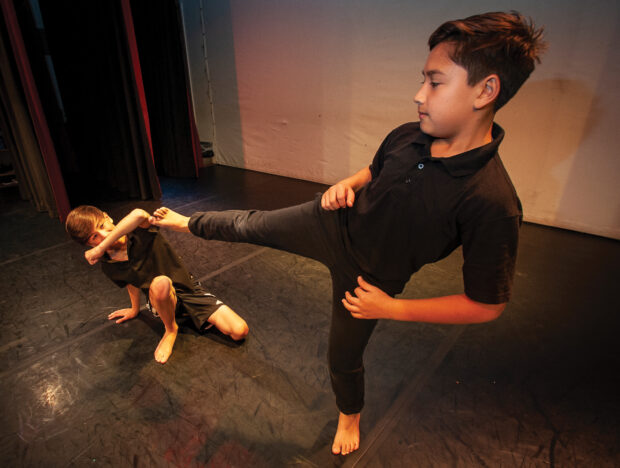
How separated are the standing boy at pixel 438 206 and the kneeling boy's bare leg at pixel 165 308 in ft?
2.51

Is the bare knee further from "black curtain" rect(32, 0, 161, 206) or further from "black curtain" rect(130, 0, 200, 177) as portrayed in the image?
"black curtain" rect(130, 0, 200, 177)

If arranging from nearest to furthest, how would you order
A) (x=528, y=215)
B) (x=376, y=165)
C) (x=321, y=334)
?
(x=376, y=165)
(x=321, y=334)
(x=528, y=215)

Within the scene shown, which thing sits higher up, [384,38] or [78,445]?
[384,38]

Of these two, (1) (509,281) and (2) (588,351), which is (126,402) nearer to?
(1) (509,281)

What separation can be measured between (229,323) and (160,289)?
0.40 meters

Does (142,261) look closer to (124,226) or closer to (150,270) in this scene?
(150,270)

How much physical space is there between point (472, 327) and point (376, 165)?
138cm

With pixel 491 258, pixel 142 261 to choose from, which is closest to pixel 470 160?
pixel 491 258

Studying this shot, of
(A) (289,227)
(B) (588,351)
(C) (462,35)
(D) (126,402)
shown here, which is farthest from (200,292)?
(B) (588,351)

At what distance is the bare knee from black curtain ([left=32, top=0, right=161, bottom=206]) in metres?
2.66

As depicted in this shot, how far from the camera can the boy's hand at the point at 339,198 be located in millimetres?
969

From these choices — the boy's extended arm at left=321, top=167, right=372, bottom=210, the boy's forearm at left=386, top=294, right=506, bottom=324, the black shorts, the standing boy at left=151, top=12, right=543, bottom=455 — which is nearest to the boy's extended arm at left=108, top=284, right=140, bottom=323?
the black shorts

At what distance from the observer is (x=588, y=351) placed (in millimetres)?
1833

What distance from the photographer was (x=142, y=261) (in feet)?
5.55
